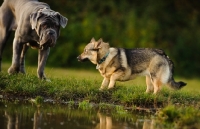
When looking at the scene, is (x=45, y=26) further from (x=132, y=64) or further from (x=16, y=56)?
(x=132, y=64)

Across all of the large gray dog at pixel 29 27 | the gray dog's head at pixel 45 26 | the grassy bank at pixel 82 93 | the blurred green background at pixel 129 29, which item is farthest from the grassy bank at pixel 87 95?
the blurred green background at pixel 129 29

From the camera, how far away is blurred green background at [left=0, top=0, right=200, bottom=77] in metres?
24.1

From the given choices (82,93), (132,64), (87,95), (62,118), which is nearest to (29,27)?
(82,93)

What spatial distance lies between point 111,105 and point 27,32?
2650 millimetres

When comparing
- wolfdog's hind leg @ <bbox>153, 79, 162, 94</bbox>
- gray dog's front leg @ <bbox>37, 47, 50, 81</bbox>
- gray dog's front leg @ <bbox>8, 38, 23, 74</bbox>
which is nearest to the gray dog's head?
gray dog's front leg @ <bbox>37, 47, 50, 81</bbox>

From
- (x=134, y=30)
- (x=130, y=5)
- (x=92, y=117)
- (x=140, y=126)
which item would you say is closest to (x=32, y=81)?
(x=92, y=117)

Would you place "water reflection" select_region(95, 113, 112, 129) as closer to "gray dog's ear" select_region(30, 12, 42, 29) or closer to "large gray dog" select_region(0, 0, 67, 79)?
"large gray dog" select_region(0, 0, 67, 79)

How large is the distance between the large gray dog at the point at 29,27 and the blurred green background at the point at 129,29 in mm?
9537

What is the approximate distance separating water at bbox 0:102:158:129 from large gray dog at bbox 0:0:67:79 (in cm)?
204

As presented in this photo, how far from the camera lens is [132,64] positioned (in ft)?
43.0

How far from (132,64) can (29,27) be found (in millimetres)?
2272

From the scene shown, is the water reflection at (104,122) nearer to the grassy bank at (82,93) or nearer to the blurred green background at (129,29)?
the grassy bank at (82,93)

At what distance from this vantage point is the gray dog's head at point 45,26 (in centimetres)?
1245

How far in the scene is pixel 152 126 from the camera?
9.55 metres
